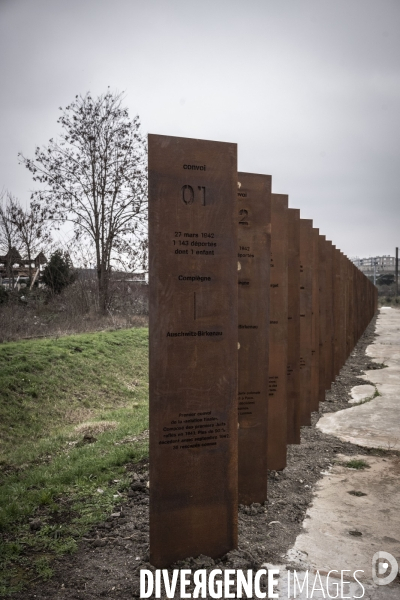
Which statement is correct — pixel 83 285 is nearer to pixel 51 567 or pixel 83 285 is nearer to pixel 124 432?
pixel 124 432

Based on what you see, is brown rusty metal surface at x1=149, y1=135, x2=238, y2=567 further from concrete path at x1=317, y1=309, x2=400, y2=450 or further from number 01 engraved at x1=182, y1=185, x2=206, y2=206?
concrete path at x1=317, y1=309, x2=400, y2=450

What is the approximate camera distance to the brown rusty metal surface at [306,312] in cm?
670

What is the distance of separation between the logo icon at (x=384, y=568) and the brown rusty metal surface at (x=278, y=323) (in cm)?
165

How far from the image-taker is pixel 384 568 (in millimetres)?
3127

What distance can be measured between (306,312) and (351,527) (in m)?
3.46

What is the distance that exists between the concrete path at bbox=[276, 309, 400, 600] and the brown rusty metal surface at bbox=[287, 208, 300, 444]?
69 centimetres

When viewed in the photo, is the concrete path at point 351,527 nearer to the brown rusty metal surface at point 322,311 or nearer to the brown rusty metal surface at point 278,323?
the brown rusty metal surface at point 278,323

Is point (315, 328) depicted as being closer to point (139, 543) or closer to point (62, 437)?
point (62, 437)

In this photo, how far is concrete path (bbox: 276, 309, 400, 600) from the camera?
294 cm

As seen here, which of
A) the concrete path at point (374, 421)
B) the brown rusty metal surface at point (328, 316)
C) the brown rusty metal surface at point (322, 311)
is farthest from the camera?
the brown rusty metal surface at point (328, 316)

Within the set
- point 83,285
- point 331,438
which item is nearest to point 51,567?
point 331,438

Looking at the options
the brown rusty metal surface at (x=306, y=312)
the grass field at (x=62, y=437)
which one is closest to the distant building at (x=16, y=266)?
the grass field at (x=62, y=437)

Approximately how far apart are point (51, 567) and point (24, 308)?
1380 centimetres

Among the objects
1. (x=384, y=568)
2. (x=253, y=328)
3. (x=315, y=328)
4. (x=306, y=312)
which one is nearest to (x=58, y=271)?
(x=315, y=328)
